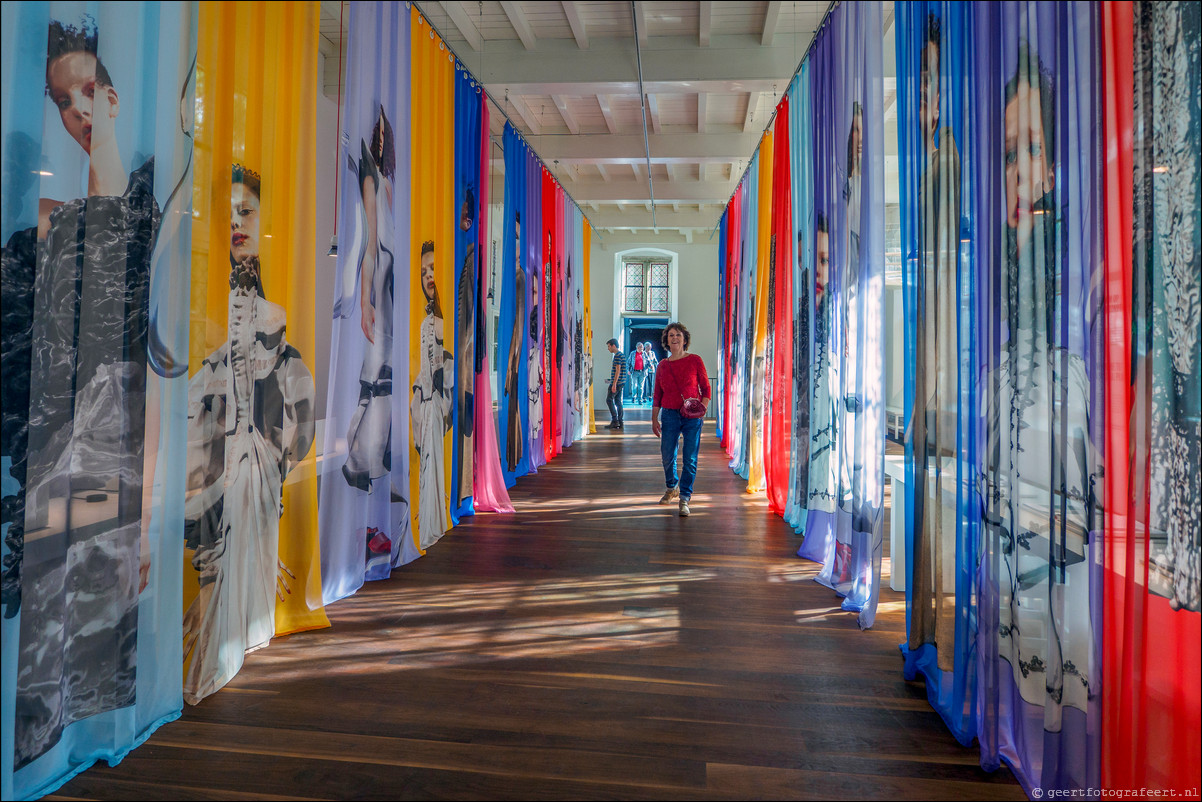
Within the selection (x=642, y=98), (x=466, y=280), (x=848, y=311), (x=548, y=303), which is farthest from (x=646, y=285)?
(x=848, y=311)

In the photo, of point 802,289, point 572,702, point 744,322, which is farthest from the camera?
point 744,322

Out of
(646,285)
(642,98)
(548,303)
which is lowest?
(548,303)

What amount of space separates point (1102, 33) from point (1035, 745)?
6.78ft

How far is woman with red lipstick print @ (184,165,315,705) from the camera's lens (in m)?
2.48

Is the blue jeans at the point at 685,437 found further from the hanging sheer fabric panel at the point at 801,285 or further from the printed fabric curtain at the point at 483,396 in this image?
the printed fabric curtain at the point at 483,396

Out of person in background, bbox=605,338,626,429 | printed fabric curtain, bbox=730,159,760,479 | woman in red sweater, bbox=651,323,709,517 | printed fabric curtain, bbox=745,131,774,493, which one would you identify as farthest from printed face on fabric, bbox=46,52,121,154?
person in background, bbox=605,338,626,429

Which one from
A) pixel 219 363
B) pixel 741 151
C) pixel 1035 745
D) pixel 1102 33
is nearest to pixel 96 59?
pixel 219 363

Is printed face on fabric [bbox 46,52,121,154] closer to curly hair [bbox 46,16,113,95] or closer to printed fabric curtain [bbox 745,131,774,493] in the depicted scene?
curly hair [bbox 46,16,113,95]

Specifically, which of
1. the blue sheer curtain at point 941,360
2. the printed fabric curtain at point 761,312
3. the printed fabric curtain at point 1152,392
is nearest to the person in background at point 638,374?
the printed fabric curtain at point 761,312

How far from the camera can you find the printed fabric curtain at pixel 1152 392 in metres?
1.59

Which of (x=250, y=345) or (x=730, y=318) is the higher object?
Answer: (x=730, y=318)

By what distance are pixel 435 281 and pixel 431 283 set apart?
61 mm

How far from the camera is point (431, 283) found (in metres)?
4.50

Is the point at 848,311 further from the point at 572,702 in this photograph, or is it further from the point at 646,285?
the point at 646,285
